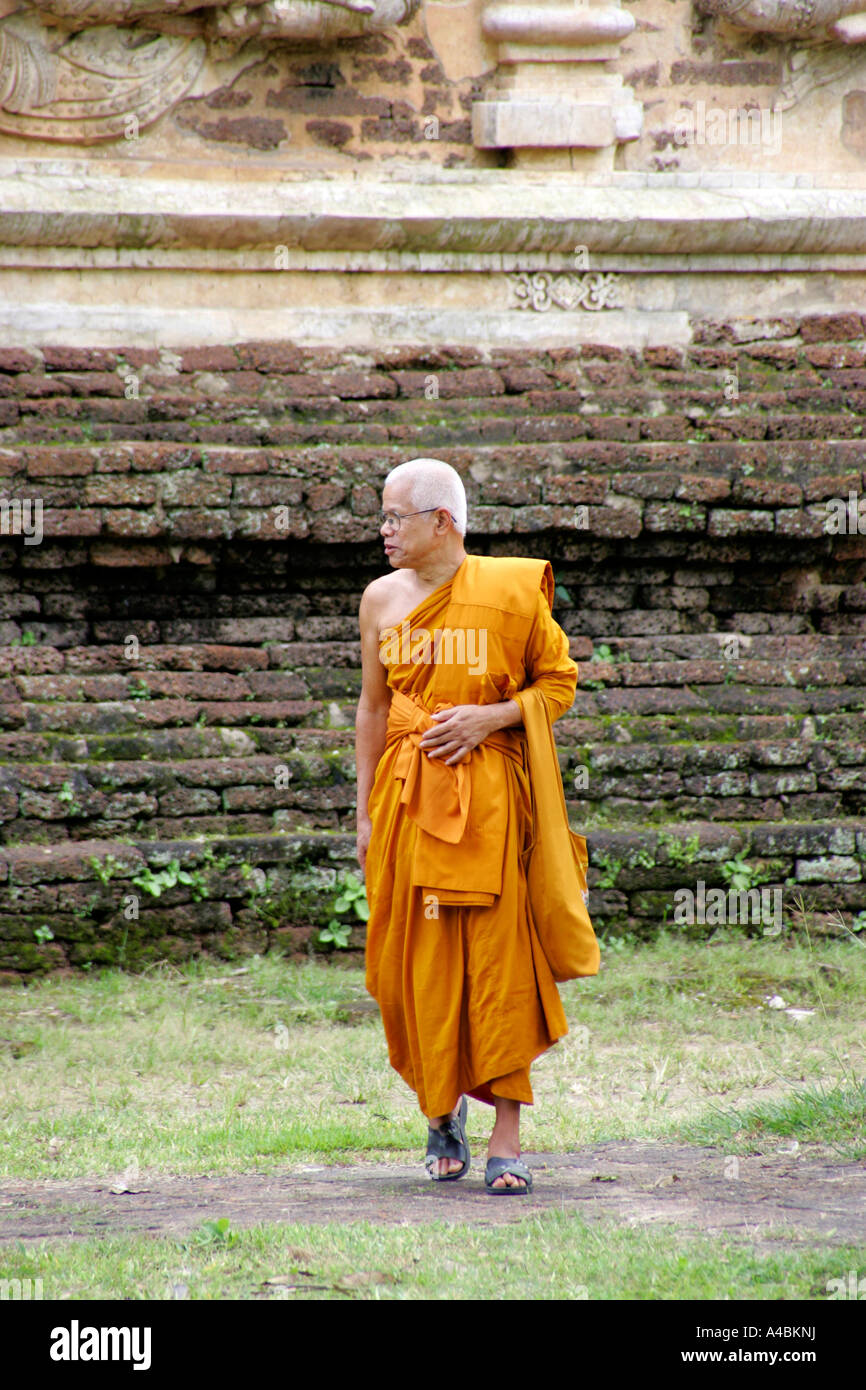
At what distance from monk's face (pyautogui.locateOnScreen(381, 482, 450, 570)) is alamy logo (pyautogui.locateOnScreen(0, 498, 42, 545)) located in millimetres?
2725

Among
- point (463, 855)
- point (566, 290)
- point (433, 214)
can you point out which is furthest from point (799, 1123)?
point (433, 214)

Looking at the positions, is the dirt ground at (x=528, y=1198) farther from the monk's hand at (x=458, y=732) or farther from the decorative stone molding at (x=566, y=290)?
the decorative stone molding at (x=566, y=290)

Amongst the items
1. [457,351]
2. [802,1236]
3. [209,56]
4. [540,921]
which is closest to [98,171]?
[209,56]

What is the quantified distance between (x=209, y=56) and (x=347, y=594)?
2.69 metres

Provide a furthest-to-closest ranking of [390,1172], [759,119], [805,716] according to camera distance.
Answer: [759,119] < [805,716] < [390,1172]

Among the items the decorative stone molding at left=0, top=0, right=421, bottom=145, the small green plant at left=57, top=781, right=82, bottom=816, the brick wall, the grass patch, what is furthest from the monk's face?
the decorative stone molding at left=0, top=0, right=421, bottom=145

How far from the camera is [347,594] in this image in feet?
20.7

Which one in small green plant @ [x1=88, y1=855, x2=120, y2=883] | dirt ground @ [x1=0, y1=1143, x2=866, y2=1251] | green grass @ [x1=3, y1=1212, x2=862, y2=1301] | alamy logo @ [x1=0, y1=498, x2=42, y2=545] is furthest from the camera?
Result: alamy logo @ [x1=0, y1=498, x2=42, y2=545]

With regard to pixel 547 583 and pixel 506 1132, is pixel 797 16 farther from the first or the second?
pixel 506 1132

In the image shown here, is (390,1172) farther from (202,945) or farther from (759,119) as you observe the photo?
(759,119)

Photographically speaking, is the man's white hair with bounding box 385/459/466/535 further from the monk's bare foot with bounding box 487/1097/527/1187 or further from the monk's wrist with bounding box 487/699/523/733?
the monk's bare foot with bounding box 487/1097/527/1187

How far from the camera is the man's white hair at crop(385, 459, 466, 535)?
3514 millimetres

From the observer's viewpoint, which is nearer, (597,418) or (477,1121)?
(477,1121)

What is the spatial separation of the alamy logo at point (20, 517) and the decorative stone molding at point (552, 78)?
293 cm
